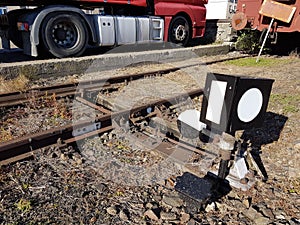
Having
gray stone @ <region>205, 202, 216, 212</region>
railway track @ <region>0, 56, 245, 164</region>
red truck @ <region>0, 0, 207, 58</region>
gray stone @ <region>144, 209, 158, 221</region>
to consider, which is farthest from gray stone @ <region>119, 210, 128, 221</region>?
red truck @ <region>0, 0, 207, 58</region>

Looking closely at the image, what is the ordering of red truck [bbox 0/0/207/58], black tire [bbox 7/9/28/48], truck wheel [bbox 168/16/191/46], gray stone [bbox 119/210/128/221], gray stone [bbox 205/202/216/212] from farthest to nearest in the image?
truck wheel [bbox 168/16/191/46]
black tire [bbox 7/9/28/48]
red truck [bbox 0/0/207/58]
gray stone [bbox 205/202/216/212]
gray stone [bbox 119/210/128/221]

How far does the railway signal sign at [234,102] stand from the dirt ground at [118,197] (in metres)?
0.62

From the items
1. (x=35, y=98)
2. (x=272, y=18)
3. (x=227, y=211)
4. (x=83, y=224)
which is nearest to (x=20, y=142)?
(x=83, y=224)

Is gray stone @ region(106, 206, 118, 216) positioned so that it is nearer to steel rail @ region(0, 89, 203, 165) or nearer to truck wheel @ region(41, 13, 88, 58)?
steel rail @ region(0, 89, 203, 165)

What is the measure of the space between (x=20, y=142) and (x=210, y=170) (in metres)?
1.80

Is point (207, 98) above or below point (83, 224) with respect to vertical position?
above

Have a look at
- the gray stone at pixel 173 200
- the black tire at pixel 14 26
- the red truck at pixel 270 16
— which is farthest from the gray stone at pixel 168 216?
the red truck at pixel 270 16

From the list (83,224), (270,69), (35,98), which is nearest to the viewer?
(83,224)

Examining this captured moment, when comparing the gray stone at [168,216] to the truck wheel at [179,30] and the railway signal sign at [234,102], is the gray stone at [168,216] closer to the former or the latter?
the railway signal sign at [234,102]

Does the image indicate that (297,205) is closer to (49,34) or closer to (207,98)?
(207,98)

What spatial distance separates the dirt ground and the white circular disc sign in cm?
66

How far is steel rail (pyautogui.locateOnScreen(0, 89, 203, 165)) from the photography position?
2539 millimetres

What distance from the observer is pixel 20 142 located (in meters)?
2.59

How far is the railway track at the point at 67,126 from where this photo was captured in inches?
102
